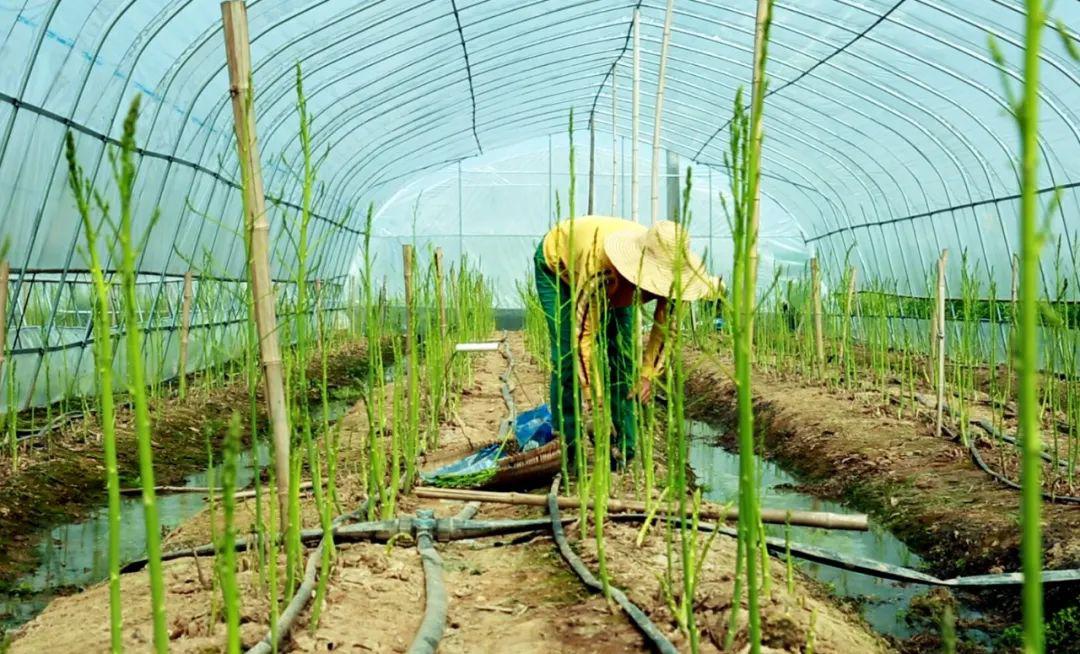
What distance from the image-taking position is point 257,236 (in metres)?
2.99

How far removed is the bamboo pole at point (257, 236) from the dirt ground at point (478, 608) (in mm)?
334

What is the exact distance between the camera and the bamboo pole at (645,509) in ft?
11.6

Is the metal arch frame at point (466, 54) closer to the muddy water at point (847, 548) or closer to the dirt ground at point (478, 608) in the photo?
the muddy water at point (847, 548)

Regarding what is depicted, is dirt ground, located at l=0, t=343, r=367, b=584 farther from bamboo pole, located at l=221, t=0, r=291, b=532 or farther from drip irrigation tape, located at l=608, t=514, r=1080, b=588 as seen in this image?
drip irrigation tape, located at l=608, t=514, r=1080, b=588

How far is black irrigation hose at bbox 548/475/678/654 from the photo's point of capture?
8.95 feet

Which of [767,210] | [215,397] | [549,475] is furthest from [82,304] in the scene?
[767,210]

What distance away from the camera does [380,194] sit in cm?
1770

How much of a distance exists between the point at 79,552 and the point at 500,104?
1101 centimetres

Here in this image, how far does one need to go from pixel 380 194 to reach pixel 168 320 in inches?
327

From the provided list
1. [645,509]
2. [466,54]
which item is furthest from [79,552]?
[466,54]

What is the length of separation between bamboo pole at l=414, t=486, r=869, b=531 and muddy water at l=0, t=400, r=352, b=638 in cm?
95

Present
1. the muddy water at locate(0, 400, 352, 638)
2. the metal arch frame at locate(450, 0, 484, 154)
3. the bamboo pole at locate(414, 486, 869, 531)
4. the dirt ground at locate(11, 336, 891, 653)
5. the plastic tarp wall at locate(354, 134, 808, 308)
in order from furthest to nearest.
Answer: the plastic tarp wall at locate(354, 134, 808, 308)
the metal arch frame at locate(450, 0, 484, 154)
the muddy water at locate(0, 400, 352, 638)
the bamboo pole at locate(414, 486, 869, 531)
the dirt ground at locate(11, 336, 891, 653)

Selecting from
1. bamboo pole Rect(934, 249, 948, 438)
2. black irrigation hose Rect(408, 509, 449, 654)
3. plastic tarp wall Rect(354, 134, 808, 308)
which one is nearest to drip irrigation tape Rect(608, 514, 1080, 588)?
black irrigation hose Rect(408, 509, 449, 654)

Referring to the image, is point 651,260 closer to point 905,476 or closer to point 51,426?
point 905,476
